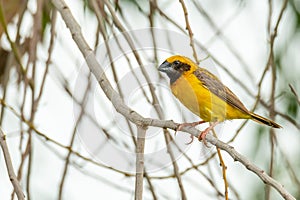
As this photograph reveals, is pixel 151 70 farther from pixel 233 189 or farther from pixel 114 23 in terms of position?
pixel 233 189

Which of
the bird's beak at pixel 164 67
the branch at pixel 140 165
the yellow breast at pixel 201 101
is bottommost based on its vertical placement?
the branch at pixel 140 165

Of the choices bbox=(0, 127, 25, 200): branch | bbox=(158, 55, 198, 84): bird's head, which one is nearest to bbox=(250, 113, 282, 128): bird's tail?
bbox=(158, 55, 198, 84): bird's head

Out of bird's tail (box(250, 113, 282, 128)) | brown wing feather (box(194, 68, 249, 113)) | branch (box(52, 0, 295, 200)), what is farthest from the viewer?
brown wing feather (box(194, 68, 249, 113))

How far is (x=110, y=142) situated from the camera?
2998 mm

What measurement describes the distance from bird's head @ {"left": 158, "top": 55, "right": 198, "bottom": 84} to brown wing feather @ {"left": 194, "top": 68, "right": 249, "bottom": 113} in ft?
0.24

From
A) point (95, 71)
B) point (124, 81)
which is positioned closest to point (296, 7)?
point (124, 81)

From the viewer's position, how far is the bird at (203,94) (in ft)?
9.27

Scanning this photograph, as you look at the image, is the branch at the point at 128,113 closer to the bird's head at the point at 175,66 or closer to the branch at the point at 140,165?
the branch at the point at 140,165

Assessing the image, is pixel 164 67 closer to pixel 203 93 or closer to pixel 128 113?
pixel 203 93

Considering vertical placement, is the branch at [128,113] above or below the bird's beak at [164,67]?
below

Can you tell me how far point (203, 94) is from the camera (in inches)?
114

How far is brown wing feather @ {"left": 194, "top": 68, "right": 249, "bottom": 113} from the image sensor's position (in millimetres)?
2934

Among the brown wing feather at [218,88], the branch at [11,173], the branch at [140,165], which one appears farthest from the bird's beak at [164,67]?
the branch at [11,173]

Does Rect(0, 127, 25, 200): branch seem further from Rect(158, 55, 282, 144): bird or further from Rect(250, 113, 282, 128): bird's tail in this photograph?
Rect(250, 113, 282, 128): bird's tail
